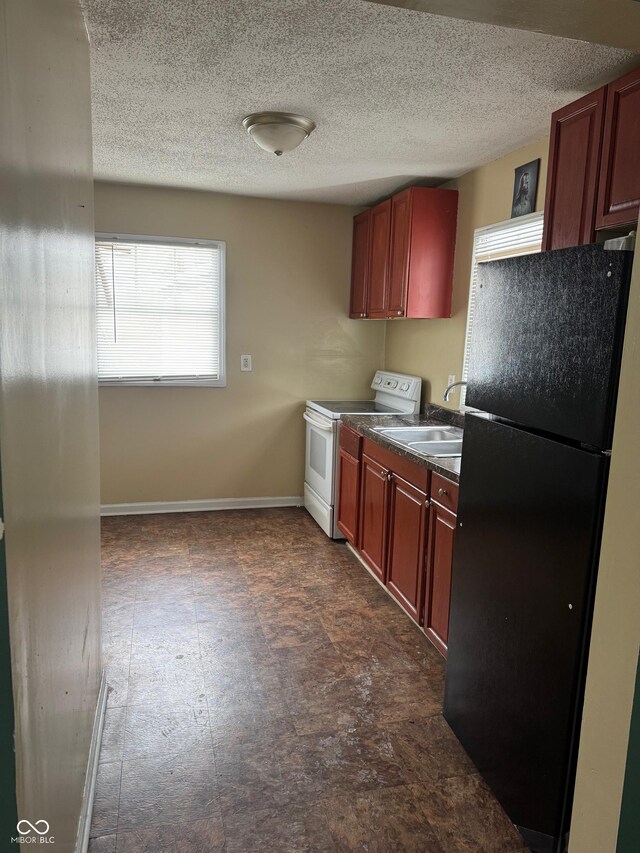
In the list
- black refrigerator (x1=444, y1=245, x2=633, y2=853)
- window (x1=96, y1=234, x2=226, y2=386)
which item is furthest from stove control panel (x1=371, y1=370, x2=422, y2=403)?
black refrigerator (x1=444, y1=245, x2=633, y2=853)

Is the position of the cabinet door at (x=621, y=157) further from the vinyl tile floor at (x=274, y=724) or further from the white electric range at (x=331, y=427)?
the white electric range at (x=331, y=427)

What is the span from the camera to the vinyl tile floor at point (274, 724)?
1706 millimetres

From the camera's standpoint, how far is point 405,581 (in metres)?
2.90

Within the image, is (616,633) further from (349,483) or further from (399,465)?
(349,483)

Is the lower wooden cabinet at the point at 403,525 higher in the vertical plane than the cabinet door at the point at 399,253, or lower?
lower

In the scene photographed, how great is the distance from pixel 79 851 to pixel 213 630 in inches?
52.1

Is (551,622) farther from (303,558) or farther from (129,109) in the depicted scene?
(129,109)

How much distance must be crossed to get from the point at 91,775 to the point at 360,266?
3.68 meters

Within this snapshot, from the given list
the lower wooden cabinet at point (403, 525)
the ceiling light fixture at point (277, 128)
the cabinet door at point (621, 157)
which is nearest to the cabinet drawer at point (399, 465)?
the lower wooden cabinet at point (403, 525)

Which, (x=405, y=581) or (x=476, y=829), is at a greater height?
(x=405, y=581)

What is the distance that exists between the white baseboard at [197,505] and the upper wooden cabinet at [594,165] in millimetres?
3082

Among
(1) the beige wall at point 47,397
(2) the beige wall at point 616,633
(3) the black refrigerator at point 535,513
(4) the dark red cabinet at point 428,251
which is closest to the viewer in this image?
(1) the beige wall at point 47,397

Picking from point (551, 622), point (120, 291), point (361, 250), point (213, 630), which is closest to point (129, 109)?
point (120, 291)

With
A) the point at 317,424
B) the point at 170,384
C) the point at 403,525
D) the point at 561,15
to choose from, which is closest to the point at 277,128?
the point at 561,15
